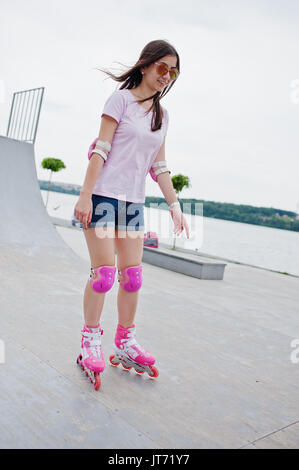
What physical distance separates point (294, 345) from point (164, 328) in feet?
3.61

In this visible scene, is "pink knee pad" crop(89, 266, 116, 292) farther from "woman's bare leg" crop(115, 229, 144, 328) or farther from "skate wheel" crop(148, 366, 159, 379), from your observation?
"skate wheel" crop(148, 366, 159, 379)

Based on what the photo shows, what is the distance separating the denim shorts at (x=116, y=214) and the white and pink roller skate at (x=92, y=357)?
56 cm

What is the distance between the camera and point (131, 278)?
77.3 inches

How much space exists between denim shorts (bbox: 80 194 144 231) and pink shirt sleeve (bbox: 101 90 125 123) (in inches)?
16.3

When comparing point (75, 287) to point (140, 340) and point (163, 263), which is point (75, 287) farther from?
point (163, 263)

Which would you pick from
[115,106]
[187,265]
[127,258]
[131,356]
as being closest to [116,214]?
[127,258]

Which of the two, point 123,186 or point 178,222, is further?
point 178,222

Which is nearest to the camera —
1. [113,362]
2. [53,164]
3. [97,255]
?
[97,255]

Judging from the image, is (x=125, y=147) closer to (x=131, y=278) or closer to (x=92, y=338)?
(x=131, y=278)

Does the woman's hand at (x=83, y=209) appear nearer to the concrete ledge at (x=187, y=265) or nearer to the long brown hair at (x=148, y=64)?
the long brown hair at (x=148, y=64)

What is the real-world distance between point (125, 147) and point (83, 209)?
39cm

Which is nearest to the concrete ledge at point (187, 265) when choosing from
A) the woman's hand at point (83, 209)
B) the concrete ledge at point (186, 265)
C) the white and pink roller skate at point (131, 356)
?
the concrete ledge at point (186, 265)
